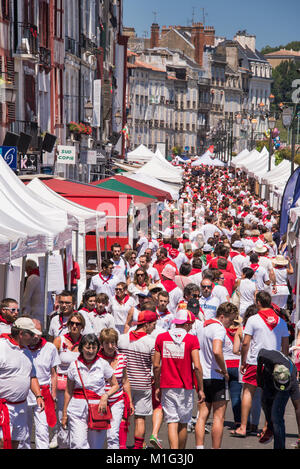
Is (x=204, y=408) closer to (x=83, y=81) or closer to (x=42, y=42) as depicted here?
(x=42, y=42)

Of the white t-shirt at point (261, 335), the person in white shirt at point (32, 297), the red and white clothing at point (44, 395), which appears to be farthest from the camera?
the person in white shirt at point (32, 297)

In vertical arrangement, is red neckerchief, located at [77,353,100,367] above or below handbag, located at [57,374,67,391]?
above

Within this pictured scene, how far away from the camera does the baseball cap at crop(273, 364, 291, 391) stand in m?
8.92

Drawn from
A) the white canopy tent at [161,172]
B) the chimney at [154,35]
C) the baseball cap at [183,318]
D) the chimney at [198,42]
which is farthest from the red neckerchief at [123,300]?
the chimney at [198,42]

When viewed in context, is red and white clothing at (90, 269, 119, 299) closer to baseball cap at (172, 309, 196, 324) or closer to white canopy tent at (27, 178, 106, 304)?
white canopy tent at (27, 178, 106, 304)

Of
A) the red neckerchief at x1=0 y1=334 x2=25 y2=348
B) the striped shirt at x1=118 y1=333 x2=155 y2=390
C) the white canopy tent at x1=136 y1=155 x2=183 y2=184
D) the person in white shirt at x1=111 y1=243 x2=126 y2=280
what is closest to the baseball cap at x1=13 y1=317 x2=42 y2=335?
the red neckerchief at x1=0 y1=334 x2=25 y2=348

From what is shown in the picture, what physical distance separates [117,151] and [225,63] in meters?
96.1

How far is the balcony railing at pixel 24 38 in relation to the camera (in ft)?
79.0

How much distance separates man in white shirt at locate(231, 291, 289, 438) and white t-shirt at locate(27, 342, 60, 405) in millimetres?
2317

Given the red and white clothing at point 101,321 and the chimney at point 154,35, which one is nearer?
the red and white clothing at point 101,321

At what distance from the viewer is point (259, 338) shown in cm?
Answer: 1027

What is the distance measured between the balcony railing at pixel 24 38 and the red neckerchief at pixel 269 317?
50.3 ft

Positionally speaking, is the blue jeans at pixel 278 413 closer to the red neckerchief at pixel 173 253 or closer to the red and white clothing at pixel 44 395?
the red and white clothing at pixel 44 395
